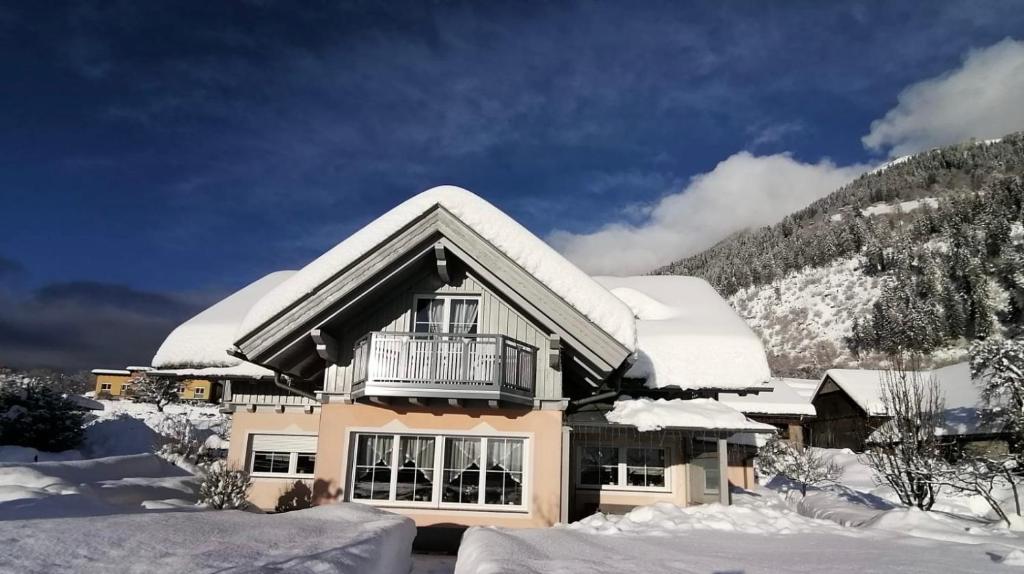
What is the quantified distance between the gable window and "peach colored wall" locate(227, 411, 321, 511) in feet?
15.0

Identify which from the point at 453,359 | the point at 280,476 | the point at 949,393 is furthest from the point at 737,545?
the point at 949,393

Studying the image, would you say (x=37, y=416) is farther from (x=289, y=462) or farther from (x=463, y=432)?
(x=463, y=432)

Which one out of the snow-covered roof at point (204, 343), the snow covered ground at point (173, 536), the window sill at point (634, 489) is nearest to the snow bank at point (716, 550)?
the snow covered ground at point (173, 536)

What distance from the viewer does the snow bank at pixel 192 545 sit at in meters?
3.71

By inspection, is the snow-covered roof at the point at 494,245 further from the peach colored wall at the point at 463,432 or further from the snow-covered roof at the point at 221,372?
the snow-covered roof at the point at 221,372

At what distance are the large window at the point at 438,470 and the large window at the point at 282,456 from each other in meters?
3.74

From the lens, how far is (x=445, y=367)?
1153 centimetres

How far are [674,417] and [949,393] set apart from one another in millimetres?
32161

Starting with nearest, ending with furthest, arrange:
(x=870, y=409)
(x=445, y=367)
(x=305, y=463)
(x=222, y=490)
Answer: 1. (x=222, y=490)
2. (x=445, y=367)
3. (x=305, y=463)
4. (x=870, y=409)

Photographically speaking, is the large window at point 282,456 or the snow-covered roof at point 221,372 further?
the large window at point 282,456

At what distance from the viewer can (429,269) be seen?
41.4 ft

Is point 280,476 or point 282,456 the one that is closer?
point 280,476

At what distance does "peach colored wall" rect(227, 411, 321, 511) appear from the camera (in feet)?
48.1

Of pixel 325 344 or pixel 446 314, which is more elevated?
pixel 446 314
